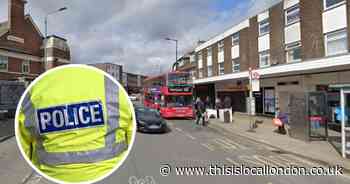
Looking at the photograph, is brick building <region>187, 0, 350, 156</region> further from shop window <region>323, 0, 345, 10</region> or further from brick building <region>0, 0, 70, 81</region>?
brick building <region>0, 0, 70, 81</region>

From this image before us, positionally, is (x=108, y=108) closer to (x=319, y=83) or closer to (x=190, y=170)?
(x=190, y=170)

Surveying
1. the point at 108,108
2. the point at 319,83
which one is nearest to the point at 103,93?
the point at 108,108

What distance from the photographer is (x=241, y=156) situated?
30.4 feet

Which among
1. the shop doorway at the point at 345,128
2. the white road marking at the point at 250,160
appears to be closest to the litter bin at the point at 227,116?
the shop doorway at the point at 345,128

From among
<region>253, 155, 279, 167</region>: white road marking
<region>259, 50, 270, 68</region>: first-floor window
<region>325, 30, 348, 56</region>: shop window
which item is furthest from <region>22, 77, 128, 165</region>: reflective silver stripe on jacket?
<region>259, 50, 270, 68</region>: first-floor window

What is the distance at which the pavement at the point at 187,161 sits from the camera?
6.23 metres

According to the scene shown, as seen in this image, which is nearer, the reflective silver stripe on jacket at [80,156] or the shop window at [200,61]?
the reflective silver stripe on jacket at [80,156]

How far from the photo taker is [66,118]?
1.44 meters

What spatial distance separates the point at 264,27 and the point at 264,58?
105 inches

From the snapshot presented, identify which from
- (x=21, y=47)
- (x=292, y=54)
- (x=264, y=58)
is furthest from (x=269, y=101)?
(x=21, y=47)

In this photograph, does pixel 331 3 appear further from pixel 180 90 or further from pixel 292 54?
pixel 180 90

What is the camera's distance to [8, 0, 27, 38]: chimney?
38969 millimetres

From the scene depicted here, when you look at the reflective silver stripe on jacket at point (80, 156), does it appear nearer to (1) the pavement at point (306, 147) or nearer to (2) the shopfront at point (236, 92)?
(1) the pavement at point (306, 147)

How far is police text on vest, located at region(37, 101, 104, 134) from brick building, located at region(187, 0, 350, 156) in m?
9.62
